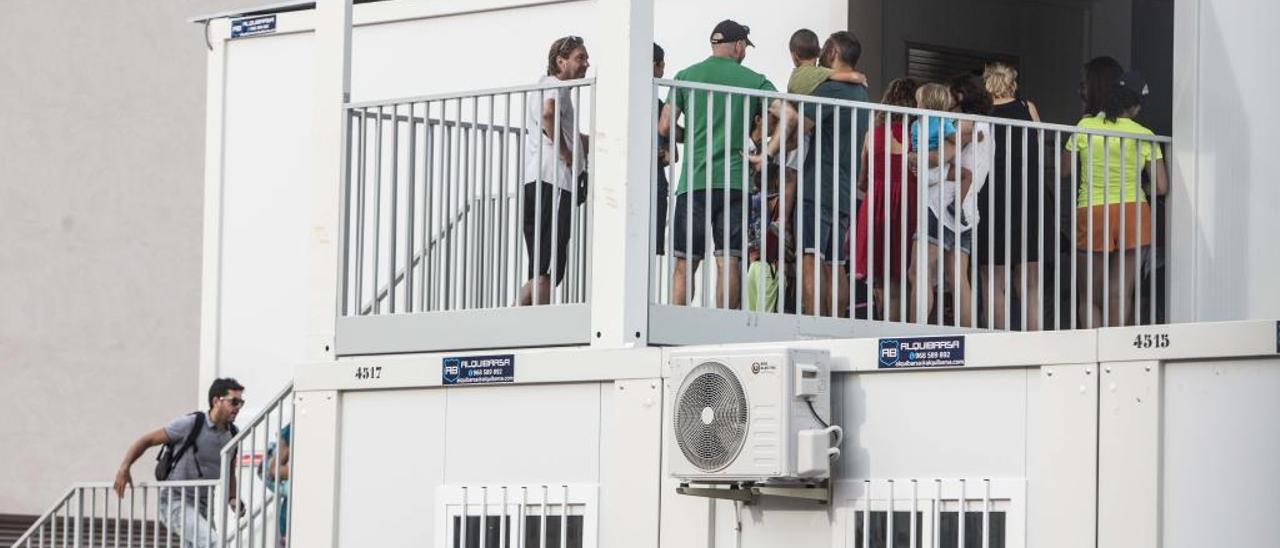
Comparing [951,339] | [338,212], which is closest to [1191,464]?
[951,339]

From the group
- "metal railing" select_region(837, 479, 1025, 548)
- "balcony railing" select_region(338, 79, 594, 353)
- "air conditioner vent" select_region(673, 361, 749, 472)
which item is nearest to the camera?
"metal railing" select_region(837, 479, 1025, 548)

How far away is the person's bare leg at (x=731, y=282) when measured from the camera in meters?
11.7

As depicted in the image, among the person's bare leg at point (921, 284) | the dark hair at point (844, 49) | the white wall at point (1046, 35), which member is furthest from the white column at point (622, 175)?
the white wall at point (1046, 35)

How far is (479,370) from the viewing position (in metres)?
11.5

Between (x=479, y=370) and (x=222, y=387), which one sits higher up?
(x=479, y=370)

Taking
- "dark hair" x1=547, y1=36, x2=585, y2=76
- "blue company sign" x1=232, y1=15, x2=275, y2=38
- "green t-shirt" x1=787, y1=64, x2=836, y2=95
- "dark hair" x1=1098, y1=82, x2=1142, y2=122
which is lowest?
"dark hair" x1=1098, y1=82, x2=1142, y2=122

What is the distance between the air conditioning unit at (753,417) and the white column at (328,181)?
2.82 m

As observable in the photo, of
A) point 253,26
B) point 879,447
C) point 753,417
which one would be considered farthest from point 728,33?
point 253,26

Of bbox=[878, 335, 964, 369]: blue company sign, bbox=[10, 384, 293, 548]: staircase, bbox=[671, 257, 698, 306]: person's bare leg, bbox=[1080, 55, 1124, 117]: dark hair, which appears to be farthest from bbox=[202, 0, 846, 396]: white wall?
bbox=[878, 335, 964, 369]: blue company sign

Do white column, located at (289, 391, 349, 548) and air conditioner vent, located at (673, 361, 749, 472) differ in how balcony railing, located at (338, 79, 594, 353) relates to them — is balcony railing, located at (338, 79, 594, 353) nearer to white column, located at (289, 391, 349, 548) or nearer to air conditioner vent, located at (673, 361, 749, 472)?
white column, located at (289, 391, 349, 548)

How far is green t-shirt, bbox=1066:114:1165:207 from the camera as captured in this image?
1234cm

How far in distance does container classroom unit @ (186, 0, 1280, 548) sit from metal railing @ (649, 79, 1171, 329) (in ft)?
0.82

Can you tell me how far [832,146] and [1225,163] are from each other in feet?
6.83

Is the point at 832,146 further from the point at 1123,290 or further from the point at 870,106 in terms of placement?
the point at 1123,290
